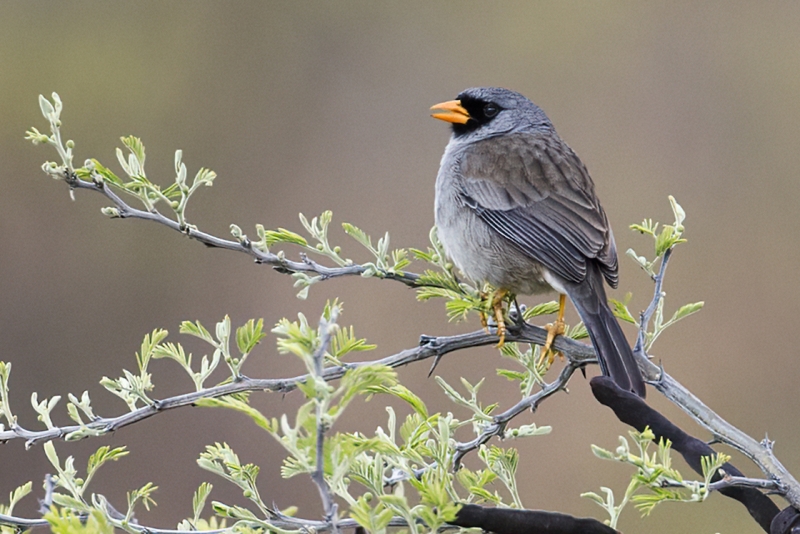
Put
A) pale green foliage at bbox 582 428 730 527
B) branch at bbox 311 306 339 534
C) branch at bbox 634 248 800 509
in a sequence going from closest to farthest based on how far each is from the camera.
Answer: branch at bbox 311 306 339 534
pale green foliage at bbox 582 428 730 527
branch at bbox 634 248 800 509

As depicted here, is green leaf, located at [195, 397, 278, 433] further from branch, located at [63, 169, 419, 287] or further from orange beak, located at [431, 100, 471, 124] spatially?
orange beak, located at [431, 100, 471, 124]

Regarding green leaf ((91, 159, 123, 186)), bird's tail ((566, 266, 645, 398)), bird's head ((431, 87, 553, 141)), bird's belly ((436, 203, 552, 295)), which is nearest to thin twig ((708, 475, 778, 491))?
bird's tail ((566, 266, 645, 398))

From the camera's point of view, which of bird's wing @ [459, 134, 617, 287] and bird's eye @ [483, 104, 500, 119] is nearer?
bird's wing @ [459, 134, 617, 287]

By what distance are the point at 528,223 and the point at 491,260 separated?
0.80ft

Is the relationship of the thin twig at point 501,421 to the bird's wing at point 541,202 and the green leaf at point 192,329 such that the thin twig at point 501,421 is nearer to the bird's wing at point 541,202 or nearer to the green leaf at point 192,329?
the green leaf at point 192,329

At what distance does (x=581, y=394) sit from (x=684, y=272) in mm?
1280

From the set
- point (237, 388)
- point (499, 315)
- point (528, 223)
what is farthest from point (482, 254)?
point (237, 388)

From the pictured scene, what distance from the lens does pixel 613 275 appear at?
364 cm

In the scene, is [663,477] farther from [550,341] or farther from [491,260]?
[491,260]

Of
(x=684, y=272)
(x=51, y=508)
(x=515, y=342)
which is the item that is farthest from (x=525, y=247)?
(x=684, y=272)

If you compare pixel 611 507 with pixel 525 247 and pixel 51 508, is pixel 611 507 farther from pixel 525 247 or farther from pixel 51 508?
pixel 525 247

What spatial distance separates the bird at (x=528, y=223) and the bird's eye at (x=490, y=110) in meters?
0.21

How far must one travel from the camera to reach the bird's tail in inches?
103

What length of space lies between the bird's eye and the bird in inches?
8.3
